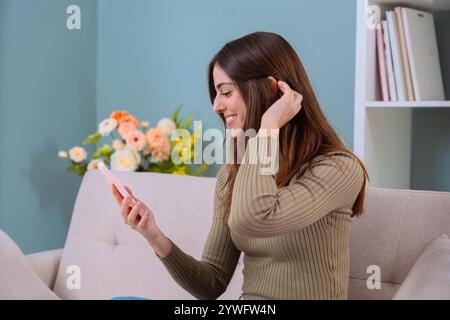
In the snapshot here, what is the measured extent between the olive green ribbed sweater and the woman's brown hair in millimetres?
40

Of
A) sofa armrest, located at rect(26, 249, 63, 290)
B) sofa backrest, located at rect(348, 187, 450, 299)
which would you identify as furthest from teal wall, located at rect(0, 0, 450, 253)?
sofa backrest, located at rect(348, 187, 450, 299)

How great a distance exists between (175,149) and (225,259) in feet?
3.48

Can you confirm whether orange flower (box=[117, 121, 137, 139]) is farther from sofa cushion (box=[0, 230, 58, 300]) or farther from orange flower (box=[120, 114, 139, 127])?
sofa cushion (box=[0, 230, 58, 300])

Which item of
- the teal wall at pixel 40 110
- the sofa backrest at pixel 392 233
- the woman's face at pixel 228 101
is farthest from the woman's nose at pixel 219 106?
the teal wall at pixel 40 110

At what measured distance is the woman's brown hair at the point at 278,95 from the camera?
151cm

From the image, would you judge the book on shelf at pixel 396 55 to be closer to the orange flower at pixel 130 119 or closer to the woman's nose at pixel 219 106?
the woman's nose at pixel 219 106

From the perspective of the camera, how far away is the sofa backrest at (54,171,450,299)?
5.52 feet

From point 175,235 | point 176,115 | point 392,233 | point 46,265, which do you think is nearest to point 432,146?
point 392,233

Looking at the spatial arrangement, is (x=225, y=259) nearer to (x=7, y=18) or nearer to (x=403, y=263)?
(x=403, y=263)

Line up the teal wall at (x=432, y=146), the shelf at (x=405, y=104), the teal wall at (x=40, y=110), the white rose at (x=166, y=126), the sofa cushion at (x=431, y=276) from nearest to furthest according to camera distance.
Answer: the sofa cushion at (x=431, y=276) < the shelf at (x=405, y=104) < the teal wall at (x=432, y=146) < the white rose at (x=166, y=126) < the teal wall at (x=40, y=110)

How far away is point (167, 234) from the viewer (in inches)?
81.2

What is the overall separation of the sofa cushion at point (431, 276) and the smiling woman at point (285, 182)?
0.50ft

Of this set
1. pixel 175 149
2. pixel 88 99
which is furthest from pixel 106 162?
pixel 88 99

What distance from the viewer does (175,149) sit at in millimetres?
2699
